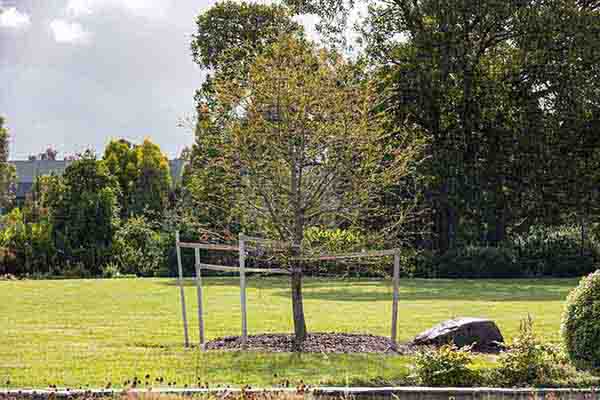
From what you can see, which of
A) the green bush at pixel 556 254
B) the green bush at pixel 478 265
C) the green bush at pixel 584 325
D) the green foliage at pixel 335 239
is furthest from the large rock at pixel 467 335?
the green bush at pixel 556 254

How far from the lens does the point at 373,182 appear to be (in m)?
10.9

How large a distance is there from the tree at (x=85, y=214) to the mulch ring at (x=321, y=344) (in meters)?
17.9

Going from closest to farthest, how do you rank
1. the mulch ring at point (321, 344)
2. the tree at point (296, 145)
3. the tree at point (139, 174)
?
the mulch ring at point (321, 344)
the tree at point (296, 145)
the tree at point (139, 174)

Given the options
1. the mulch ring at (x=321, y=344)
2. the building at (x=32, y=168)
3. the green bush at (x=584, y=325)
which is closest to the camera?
Answer: the green bush at (x=584, y=325)

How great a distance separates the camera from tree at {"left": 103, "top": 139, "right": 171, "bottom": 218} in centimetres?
3525

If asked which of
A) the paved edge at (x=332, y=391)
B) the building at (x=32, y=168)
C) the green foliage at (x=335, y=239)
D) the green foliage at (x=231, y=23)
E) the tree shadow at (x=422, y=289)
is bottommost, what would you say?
the paved edge at (x=332, y=391)

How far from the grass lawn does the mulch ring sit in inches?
21.5

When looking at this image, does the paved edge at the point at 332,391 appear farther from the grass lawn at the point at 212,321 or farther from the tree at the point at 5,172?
the tree at the point at 5,172

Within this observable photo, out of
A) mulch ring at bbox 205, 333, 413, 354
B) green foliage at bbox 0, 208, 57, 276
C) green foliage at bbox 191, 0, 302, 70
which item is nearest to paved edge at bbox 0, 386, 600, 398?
mulch ring at bbox 205, 333, 413, 354

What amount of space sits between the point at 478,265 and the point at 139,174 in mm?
16371

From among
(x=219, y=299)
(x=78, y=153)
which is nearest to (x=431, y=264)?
(x=219, y=299)

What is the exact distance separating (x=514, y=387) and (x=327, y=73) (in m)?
4.85

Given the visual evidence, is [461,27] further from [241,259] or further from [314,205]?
[241,259]

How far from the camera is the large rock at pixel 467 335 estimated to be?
33.0 ft
